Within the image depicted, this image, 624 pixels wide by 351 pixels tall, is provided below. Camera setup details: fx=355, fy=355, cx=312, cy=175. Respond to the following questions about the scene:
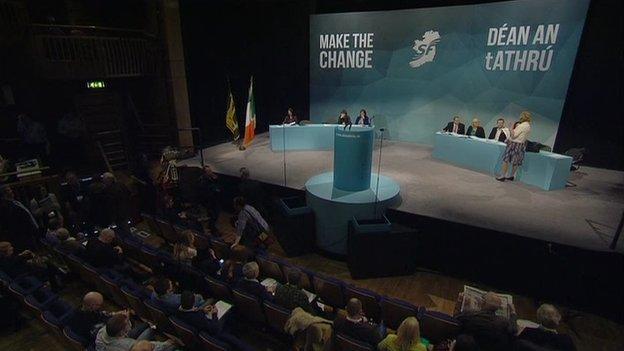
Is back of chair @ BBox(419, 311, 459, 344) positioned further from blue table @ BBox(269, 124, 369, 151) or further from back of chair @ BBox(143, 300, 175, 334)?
blue table @ BBox(269, 124, 369, 151)

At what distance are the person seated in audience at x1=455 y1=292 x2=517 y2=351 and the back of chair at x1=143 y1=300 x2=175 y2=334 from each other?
264 centimetres

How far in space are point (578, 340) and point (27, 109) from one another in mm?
10574

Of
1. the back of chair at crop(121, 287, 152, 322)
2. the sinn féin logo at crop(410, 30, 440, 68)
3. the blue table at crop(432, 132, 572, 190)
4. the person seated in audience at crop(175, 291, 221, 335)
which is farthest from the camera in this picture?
the sinn féin logo at crop(410, 30, 440, 68)

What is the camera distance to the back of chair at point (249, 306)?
346 cm

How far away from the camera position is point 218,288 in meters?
3.74

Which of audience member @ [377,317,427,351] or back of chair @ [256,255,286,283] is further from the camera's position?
back of chair @ [256,255,286,283]

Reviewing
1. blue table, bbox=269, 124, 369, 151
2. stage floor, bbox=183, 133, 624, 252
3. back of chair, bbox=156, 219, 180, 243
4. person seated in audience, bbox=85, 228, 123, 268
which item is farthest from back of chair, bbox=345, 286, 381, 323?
blue table, bbox=269, 124, 369, 151

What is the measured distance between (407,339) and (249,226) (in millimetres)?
2820

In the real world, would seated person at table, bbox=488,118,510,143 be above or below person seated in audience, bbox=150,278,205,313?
above

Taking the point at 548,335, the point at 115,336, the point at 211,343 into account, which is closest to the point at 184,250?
the point at 115,336

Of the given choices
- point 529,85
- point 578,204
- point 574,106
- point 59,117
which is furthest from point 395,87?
point 59,117

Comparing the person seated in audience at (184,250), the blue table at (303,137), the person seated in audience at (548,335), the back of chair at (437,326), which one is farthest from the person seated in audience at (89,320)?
the blue table at (303,137)

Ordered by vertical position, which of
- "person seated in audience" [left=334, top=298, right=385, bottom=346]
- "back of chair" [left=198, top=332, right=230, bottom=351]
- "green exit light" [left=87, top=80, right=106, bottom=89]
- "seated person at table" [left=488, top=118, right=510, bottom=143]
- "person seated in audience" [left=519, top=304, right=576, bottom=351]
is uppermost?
"green exit light" [left=87, top=80, right=106, bottom=89]

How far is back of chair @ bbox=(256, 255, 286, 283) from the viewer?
13.9ft
